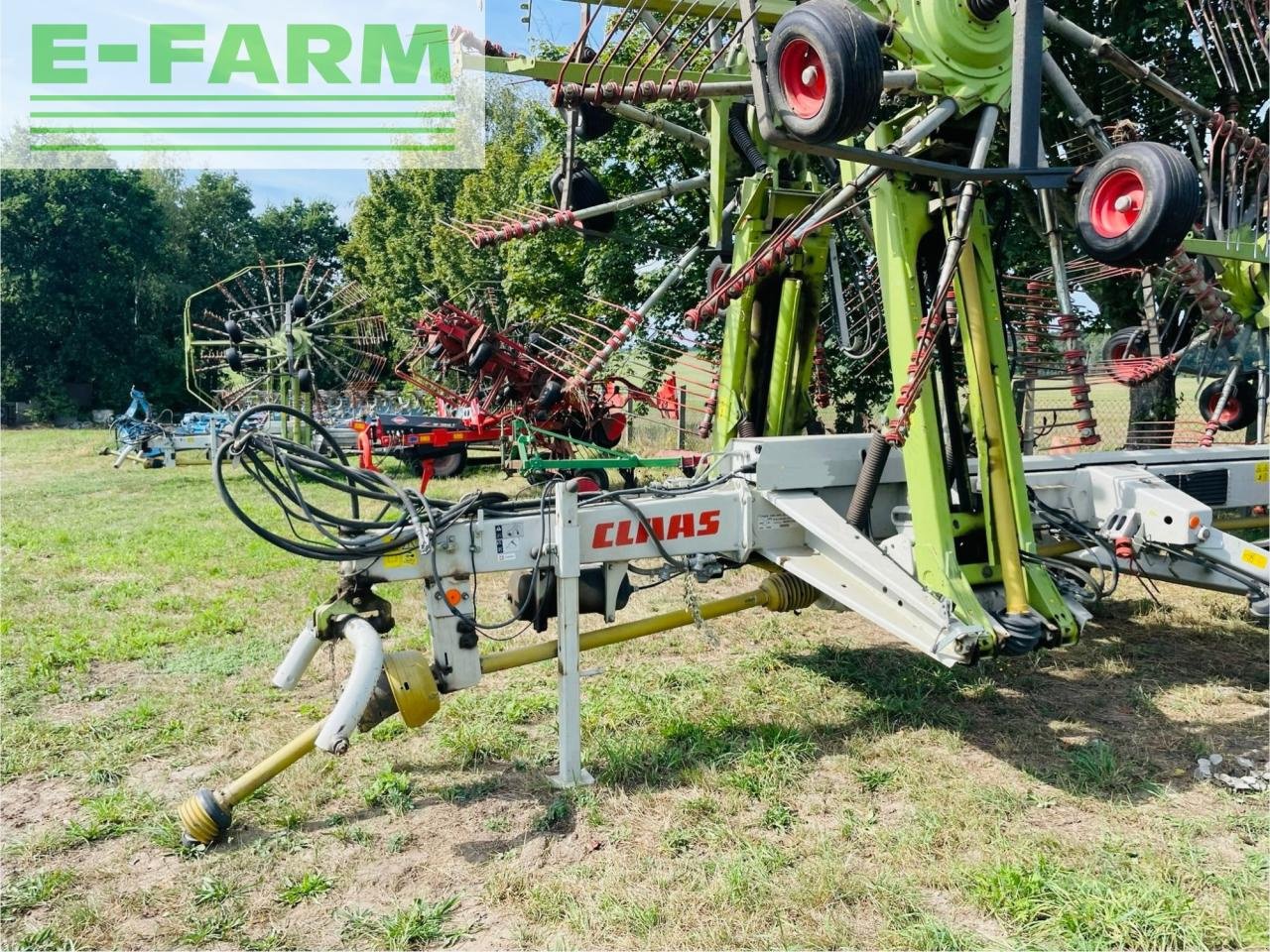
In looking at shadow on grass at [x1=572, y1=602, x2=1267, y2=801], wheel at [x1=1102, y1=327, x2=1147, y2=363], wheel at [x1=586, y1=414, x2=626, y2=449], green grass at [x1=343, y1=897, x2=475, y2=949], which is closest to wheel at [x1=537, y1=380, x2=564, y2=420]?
wheel at [x1=586, y1=414, x2=626, y2=449]

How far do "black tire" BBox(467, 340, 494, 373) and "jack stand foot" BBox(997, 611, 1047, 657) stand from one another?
764 centimetres

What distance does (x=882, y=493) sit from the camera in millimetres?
5277

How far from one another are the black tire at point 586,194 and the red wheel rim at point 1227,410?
19.1ft

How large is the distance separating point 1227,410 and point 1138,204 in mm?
5294

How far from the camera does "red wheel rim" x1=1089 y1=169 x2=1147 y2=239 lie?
4117mm

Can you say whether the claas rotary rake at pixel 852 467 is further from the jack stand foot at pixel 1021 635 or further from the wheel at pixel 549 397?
the wheel at pixel 549 397

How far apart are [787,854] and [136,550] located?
27.8ft

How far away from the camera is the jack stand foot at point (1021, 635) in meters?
4.23

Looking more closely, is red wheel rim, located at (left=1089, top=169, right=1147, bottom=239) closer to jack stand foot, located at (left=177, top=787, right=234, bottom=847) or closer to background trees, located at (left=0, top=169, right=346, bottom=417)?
jack stand foot, located at (left=177, top=787, right=234, bottom=847)

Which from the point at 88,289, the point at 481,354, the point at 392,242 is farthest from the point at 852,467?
the point at 88,289

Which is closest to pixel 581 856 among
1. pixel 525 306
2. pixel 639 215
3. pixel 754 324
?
pixel 754 324

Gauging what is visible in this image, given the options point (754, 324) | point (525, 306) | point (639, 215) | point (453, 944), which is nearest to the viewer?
point (453, 944)

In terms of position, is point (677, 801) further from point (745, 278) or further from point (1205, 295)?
point (1205, 295)

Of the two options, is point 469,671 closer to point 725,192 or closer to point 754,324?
point 754,324
